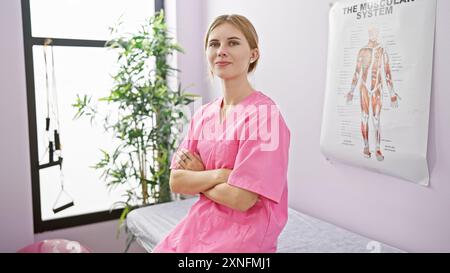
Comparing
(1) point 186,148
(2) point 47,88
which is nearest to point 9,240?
(2) point 47,88

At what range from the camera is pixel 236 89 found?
1.38 metres

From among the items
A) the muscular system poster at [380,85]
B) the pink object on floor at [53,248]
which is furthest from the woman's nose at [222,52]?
the pink object on floor at [53,248]

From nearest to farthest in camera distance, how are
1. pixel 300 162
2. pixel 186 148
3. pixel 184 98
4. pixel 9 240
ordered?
1. pixel 186 148
2. pixel 300 162
3. pixel 9 240
4. pixel 184 98

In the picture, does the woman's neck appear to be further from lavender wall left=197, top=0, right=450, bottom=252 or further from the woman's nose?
lavender wall left=197, top=0, right=450, bottom=252

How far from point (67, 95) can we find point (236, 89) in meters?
1.92

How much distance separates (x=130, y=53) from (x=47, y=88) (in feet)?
2.19

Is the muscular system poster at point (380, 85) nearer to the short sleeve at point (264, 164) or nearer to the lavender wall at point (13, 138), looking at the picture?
the short sleeve at point (264, 164)

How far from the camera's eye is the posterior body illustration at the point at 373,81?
72.0 inches

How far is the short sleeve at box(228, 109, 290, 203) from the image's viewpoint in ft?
4.10

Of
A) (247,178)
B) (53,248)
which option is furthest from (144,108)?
(247,178)

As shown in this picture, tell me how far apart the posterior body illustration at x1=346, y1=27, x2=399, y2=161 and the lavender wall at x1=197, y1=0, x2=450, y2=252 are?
181 millimetres

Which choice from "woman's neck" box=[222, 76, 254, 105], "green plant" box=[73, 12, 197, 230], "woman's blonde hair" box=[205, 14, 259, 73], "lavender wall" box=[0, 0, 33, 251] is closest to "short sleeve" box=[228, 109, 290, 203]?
"woman's neck" box=[222, 76, 254, 105]

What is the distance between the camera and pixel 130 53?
2672mm
